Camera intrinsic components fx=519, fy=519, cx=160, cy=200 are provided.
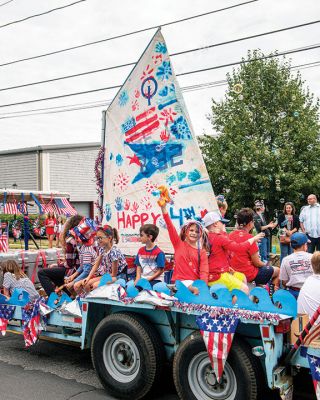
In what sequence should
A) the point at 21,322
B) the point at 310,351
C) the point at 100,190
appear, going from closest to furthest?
1. the point at 310,351
2. the point at 21,322
3. the point at 100,190

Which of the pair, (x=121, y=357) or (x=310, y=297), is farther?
(x=121, y=357)

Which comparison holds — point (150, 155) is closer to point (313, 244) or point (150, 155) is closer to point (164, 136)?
point (164, 136)

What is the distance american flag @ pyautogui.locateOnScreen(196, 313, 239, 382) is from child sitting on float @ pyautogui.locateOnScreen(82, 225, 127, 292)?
2203mm

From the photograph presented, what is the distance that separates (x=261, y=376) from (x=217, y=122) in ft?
74.0

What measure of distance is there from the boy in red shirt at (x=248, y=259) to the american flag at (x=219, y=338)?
6.83 feet

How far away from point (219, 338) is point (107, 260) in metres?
2.46

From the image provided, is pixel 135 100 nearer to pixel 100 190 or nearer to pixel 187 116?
pixel 187 116

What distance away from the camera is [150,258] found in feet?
19.9

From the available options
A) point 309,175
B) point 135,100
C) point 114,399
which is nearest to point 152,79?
point 135,100

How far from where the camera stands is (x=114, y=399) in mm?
4875

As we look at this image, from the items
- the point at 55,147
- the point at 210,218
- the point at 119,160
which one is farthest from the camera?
the point at 55,147

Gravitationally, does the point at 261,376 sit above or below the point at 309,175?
below

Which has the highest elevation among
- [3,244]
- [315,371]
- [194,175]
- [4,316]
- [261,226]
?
[194,175]

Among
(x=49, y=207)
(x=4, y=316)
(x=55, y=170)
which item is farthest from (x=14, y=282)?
(x=55, y=170)
